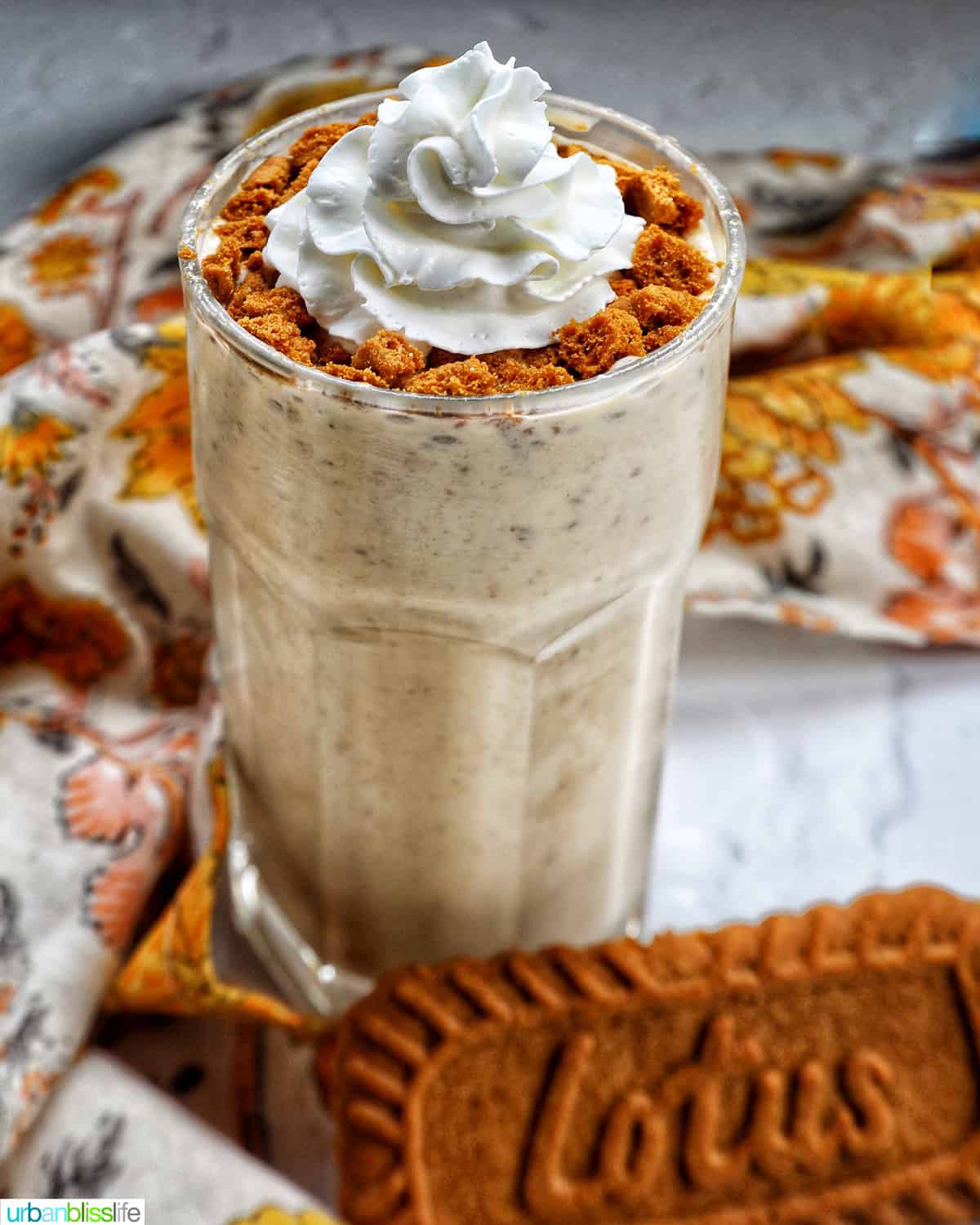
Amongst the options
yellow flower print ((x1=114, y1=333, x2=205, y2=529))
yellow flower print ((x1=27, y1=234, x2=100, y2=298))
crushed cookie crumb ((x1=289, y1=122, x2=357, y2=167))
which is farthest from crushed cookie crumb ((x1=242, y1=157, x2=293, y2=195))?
yellow flower print ((x1=27, y1=234, x2=100, y2=298))

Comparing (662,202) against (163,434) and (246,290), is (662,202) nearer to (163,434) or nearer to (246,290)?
(246,290)

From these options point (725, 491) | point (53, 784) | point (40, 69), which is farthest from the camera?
point (40, 69)

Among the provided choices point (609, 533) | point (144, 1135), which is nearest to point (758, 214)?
point (609, 533)

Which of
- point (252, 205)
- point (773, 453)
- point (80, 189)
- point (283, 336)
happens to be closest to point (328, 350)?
point (283, 336)

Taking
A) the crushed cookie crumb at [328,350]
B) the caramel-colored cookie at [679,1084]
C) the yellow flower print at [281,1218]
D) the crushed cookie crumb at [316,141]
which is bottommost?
the yellow flower print at [281,1218]

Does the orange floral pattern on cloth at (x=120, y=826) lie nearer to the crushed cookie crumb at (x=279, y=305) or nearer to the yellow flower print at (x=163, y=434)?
the yellow flower print at (x=163, y=434)

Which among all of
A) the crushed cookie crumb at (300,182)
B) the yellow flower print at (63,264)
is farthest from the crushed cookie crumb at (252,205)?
the yellow flower print at (63,264)

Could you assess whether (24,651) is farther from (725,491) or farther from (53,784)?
(725,491)
